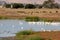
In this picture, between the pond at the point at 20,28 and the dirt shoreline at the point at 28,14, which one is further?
the dirt shoreline at the point at 28,14

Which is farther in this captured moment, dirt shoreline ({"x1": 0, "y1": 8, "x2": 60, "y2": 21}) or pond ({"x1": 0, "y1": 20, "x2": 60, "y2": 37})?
dirt shoreline ({"x1": 0, "y1": 8, "x2": 60, "y2": 21})

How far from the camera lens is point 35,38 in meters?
21.0

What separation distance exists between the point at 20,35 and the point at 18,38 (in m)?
1.16

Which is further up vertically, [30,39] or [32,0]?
[30,39]

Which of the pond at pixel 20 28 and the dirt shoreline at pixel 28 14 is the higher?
the pond at pixel 20 28

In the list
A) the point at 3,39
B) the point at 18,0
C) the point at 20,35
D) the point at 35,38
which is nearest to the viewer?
the point at 35,38

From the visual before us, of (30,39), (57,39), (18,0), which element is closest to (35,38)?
(30,39)

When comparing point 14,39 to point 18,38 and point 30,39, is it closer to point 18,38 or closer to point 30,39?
point 18,38

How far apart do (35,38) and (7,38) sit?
3.01m

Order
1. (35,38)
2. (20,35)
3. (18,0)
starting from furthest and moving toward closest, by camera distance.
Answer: (18,0), (20,35), (35,38)

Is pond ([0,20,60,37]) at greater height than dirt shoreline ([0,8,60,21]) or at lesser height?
greater

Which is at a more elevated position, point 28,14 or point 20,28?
point 20,28

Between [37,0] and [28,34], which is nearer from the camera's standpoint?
[28,34]

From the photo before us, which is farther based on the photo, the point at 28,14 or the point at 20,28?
the point at 28,14
